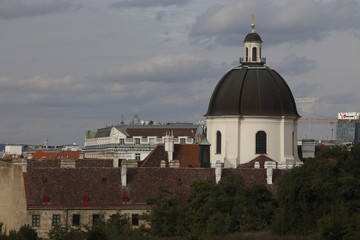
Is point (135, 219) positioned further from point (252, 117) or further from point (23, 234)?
point (252, 117)

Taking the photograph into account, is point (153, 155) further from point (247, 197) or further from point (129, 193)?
point (247, 197)

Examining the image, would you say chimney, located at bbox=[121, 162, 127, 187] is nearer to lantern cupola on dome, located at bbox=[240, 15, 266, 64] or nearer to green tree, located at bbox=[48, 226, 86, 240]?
green tree, located at bbox=[48, 226, 86, 240]

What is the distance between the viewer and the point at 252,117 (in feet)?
420

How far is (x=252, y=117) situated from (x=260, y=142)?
2.82 metres

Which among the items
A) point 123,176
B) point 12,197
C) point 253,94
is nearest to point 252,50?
point 253,94

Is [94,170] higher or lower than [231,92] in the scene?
lower

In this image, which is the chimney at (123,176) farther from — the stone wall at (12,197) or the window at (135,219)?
the stone wall at (12,197)

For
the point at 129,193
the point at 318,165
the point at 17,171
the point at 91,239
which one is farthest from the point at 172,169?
the point at 91,239

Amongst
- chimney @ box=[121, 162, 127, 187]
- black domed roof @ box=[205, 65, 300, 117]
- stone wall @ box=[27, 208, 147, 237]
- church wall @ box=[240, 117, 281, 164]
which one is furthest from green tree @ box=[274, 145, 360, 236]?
church wall @ box=[240, 117, 281, 164]

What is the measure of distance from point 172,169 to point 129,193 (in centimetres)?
627

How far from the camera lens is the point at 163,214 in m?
94.6

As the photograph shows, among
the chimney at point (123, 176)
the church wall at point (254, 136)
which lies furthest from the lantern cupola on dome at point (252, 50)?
the chimney at point (123, 176)

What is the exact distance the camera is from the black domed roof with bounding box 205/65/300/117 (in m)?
128

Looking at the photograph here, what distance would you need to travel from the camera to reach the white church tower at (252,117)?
127750 mm
